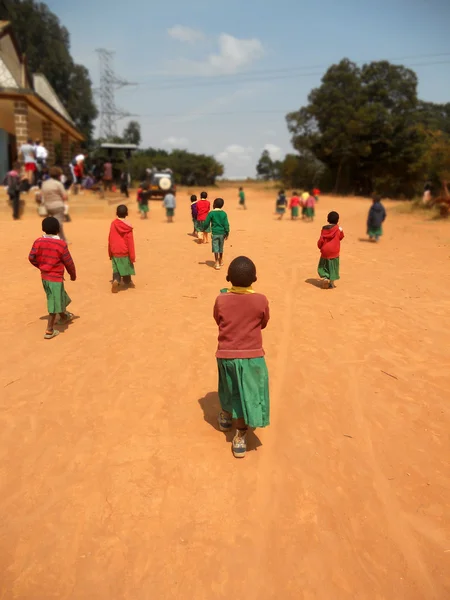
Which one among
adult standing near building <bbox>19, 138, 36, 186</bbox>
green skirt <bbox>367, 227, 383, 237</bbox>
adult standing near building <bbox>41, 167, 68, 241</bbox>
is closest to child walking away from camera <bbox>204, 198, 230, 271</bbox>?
adult standing near building <bbox>41, 167, 68, 241</bbox>

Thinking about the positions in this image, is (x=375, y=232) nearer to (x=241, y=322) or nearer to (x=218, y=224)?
(x=218, y=224)

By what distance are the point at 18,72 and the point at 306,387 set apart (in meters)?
21.8

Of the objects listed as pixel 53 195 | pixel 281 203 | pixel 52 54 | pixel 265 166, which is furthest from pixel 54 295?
pixel 265 166

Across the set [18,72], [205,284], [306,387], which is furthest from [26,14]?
[306,387]

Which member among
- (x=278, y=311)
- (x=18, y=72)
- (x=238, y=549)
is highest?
(x=18, y=72)

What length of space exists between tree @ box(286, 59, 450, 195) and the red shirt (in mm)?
28504

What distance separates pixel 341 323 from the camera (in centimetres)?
666

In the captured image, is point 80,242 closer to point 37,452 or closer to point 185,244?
point 185,244

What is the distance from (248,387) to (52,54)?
4938 centimetres

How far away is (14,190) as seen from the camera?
14.3 metres

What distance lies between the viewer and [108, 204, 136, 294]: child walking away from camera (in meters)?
7.34

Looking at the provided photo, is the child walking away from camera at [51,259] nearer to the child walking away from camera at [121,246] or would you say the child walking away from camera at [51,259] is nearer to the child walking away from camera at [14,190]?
the child walking away from camera at [121,246]

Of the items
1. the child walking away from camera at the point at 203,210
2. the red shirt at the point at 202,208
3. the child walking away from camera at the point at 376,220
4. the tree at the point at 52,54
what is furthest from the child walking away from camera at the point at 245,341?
the tree at the point at 52,54

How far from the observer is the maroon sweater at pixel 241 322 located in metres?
3.44
